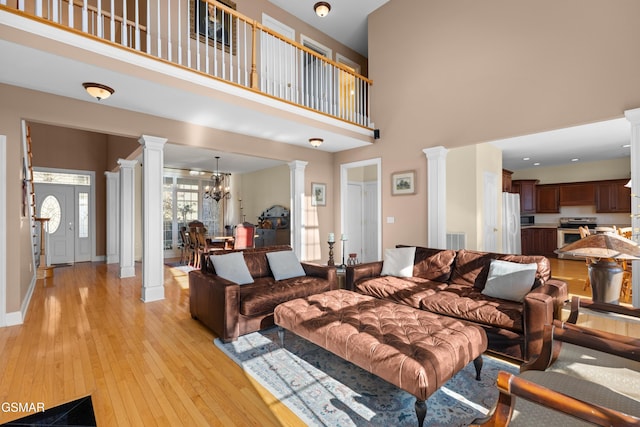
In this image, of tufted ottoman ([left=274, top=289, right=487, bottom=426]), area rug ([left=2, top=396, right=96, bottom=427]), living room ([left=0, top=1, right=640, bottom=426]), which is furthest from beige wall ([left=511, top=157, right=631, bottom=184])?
area rug ([left=2, top=396, right=96, bottom=427])

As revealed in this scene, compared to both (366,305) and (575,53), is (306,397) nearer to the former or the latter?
(366,305)

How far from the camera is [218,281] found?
3143mm

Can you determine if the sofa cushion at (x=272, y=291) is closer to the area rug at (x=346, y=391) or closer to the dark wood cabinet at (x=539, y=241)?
the area rug at (x=346, y=391)

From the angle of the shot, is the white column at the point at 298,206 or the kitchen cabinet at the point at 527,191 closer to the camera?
the white column at the point at 298,206

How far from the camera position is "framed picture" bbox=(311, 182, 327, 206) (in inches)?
251

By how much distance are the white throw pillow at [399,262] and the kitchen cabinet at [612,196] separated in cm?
707

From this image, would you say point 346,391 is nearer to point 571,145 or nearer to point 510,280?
point 510,280

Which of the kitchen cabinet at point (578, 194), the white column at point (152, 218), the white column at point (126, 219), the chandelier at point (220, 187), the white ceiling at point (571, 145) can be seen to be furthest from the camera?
the chandelier at point (220, 187)

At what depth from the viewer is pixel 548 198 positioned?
8633 mm

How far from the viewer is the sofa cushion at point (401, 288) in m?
3.26

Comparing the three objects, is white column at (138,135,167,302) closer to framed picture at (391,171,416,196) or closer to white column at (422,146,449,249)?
framed picture at (391,171,416,196)

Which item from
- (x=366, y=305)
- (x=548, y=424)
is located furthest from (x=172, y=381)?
(x=548, y=424)

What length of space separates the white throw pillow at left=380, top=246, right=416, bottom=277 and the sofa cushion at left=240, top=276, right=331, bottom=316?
87cm

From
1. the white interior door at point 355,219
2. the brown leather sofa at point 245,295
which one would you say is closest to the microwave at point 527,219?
the white interior door at point 355,219
